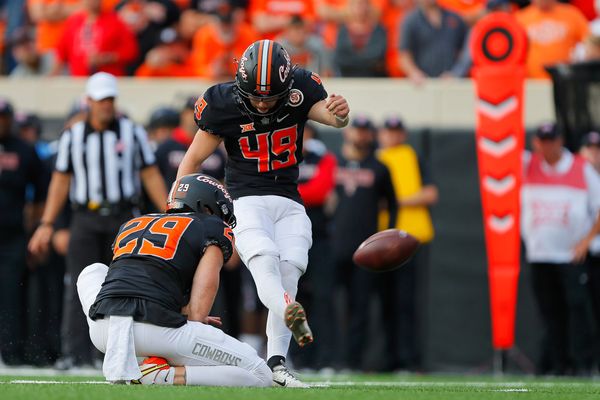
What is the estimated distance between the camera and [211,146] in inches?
263

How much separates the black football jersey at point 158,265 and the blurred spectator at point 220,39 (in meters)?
6.26

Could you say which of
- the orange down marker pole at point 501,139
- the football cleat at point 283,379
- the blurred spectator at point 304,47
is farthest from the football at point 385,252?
the blurred spectator at point 304,47

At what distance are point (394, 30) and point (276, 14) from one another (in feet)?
4.01

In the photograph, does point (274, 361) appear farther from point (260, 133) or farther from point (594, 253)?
point (594, 253)

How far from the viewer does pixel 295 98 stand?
6.50 metres

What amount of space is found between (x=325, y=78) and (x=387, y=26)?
1.44 m

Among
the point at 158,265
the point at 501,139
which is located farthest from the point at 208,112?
the point at 501,139

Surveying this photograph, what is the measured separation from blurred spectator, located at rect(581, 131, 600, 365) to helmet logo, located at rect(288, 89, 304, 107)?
4509 millimetres

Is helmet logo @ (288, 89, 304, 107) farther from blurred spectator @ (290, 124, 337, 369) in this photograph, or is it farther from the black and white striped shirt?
blurred spectator @ (290, 124, 337, 369)

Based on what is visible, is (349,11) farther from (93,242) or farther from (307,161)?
(93,242)

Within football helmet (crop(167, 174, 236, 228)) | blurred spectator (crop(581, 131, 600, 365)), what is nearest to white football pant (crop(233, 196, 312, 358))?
football helmet (crop(167, 174, 236, 228))

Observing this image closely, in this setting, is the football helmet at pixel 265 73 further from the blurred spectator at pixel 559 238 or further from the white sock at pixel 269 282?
the blurred spectator at pixel 559 238

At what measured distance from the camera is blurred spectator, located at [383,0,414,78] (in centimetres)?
1223

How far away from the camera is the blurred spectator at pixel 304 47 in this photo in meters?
11.7
